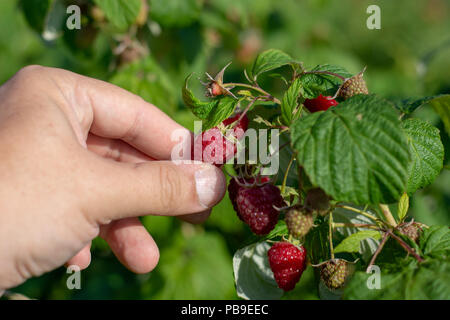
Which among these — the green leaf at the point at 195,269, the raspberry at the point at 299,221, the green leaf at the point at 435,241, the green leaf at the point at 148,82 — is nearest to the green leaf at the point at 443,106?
the green leaf at the point at 435,241

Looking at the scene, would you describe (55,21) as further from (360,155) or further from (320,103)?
(360,155)

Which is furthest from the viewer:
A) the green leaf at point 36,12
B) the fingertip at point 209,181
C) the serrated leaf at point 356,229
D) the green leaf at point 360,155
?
the green leaf at point 36,12

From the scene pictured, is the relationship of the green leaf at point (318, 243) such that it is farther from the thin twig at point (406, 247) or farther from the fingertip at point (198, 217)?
the fingertip at point (198, 217)

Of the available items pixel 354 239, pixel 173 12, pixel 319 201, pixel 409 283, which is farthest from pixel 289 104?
pixel 173 12

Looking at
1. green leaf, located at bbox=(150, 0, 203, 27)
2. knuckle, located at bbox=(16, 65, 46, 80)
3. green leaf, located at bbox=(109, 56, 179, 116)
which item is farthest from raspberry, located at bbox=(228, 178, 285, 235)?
green leaf, located at bbox=(150, 0, 203, 27)

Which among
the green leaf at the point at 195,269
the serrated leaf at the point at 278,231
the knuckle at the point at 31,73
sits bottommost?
the green leaf at the point at 195,269

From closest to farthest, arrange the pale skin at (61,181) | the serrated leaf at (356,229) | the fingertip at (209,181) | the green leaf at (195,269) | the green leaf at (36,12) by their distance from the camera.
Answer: the pale skin at (61,181) → the serrated leaf at (356,229) → the fingertip at (209,181) → the green leaf at (36,12) → the green leaf at (195,269)

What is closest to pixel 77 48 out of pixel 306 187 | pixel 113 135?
pixel 113 135
